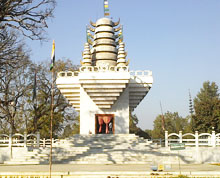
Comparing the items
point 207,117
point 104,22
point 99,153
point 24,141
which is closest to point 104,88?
point 99,153

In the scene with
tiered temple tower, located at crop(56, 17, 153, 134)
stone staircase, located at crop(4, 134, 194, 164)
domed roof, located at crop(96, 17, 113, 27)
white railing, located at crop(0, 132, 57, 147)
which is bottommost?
stone staircase, located at crop(4, 134, 194, 164)

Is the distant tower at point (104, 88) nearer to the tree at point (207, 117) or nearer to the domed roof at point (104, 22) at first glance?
the domed roof at point (104, 22)

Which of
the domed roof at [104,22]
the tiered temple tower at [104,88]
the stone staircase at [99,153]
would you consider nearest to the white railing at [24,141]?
the stone staircase at [99,153]

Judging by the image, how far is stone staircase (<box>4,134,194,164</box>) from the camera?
20.4 m

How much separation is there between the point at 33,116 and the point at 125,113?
1553cm

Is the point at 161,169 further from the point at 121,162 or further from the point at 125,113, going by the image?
the point at 125,113

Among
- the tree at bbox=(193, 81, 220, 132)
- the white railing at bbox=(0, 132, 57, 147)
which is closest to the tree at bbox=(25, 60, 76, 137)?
the white railing at bbox=(0, 132, 57, 147)

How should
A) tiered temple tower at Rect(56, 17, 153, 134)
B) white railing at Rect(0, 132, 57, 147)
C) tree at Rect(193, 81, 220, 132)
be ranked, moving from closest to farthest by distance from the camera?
white railing at Rect(0, 132, 57, 147) < tiered temple tower at Rect(56, 17, 153, 134) < tree at Rect(193, 81, 220, 132)

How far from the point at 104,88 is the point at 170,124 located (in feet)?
152

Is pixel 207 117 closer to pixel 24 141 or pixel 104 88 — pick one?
pixel 104 88

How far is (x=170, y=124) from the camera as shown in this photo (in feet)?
225

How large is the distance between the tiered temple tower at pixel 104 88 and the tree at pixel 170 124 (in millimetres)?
35191

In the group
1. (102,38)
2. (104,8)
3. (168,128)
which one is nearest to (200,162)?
(102,38)

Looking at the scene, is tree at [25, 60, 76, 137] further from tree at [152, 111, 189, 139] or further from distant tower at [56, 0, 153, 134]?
tree at [152, 111, 189, 139]
